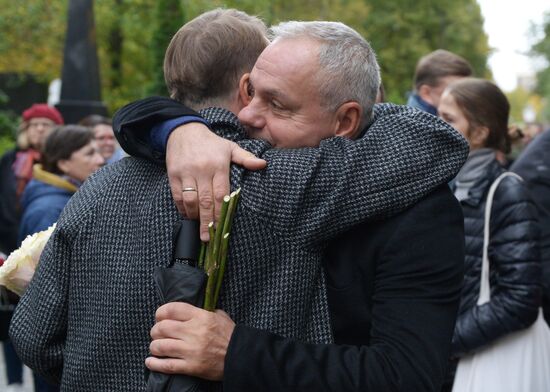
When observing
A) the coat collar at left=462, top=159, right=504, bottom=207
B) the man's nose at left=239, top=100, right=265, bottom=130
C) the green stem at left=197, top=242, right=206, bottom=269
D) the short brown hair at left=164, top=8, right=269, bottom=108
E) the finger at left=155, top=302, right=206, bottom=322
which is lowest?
the coat collar at left=462, top=159, right=504, bottom=207

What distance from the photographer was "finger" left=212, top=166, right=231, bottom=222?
198 centimetres

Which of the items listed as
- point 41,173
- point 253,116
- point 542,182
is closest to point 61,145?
point 41,173

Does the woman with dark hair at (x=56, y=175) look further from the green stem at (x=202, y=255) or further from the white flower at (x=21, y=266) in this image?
the green stem at (x=202, y=255)

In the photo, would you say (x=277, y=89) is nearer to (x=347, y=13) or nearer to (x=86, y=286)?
(x=86, y=286)

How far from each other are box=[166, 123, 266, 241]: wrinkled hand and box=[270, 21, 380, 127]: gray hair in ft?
0.91

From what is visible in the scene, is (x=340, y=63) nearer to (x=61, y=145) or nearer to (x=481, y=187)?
(x=481, y=187)

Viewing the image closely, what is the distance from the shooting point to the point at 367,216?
2.00m

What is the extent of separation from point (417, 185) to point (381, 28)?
103ft

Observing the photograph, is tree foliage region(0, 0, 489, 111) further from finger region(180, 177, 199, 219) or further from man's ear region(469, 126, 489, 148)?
finger region(180, 177, 199, 219)

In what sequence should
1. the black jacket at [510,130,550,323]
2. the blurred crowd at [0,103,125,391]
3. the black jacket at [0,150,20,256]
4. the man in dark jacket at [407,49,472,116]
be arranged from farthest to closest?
the black jacket at [0,150,20,256], the man in dark jacket at [407,49,472,116], the blurred crowd at [0,103,125,391], the black jacket at [510,130,550,323]

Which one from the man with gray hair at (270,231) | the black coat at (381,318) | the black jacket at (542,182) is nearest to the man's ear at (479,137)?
the black jacket at (542,182)

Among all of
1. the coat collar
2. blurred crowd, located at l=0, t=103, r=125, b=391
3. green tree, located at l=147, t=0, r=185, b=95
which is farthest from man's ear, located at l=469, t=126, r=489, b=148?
green tree, located at l=147, t=0, r=185, b=95

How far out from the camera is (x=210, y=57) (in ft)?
7.35

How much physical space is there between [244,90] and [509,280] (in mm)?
2033
